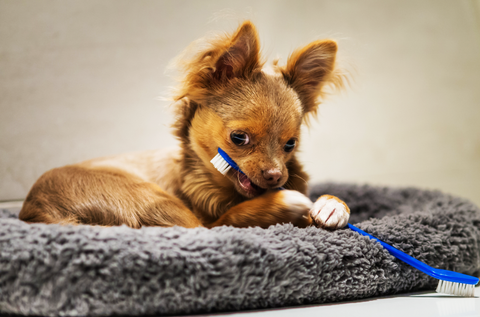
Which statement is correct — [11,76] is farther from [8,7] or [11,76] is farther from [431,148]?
[431,148]

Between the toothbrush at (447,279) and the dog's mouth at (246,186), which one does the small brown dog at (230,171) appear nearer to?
the dog's mouth at (246,186)

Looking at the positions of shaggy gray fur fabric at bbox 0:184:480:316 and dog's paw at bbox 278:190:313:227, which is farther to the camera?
dog's paw at bbox 278:190:313:227

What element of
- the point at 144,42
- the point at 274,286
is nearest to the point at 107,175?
the point at 274,286

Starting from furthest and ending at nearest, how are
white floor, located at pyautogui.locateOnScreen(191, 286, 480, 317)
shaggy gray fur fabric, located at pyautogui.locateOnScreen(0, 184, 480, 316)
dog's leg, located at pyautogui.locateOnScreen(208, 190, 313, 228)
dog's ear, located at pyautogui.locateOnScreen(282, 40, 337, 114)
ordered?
dog's ear, located at pyautogui.locateOnScreen(282, 40, 337, 114), dog's leg, located at pyautogui.locateOnScreen(208, 190, 313, 228), white floor, located at pyautogui.locateOnScreen(191, 286, 480, 317), shaggy gray fur fabric, located at pyautogui.locateOnScreen(0, 184, 480, 316)

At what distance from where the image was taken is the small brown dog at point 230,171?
1.34 m

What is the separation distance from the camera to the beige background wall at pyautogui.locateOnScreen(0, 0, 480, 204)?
2.37 m

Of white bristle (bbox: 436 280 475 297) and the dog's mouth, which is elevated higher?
the dog's mouth

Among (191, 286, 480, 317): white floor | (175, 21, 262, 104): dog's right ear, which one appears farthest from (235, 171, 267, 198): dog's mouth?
(191, 286, 480, 317): white floor

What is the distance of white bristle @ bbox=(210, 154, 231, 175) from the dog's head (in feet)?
0.15

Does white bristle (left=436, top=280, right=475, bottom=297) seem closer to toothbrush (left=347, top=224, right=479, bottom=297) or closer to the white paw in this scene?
toothbrush (left=347, top=224, right=479, bottom=297)

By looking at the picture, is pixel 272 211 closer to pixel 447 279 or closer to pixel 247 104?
pixel 247 104

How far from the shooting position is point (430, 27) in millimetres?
2822

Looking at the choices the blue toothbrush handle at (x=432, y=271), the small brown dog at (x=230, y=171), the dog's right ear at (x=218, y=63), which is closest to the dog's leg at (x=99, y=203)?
the small brown dog at (x=230, y=171)

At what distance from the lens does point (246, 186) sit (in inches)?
56.3
